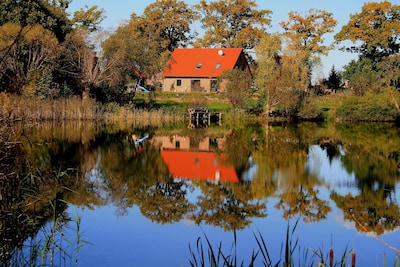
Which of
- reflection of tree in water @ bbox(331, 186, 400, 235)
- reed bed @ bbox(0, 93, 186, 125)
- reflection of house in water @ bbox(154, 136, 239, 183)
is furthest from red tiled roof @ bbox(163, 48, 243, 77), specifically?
reflection of tree in water @ bbox(331, 186, 400, 235)

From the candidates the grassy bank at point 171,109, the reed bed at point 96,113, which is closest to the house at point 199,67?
the grassy bank at point 171,109

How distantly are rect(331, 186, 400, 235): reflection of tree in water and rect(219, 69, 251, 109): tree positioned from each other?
23609 millimetres

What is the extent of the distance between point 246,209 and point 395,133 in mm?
18503

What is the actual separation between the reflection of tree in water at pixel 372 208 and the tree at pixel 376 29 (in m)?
36.3

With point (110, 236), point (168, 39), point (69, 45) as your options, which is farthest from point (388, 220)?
point (168, 39)

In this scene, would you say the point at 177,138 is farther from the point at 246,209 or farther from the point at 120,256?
the point at 120,256

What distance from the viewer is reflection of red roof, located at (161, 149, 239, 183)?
14.6 meters

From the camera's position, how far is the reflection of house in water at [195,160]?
14797 mm

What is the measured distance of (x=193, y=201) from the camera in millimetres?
11477

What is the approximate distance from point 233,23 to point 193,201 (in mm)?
45068

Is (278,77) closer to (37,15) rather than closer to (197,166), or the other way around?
(37,15)

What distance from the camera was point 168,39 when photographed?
186 ft

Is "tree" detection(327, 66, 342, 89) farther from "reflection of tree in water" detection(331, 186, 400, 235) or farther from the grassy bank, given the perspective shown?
"reflection of tree in water" detection(331, 186, 400, 235)

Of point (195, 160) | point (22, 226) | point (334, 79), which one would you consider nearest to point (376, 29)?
point (334, 79)
